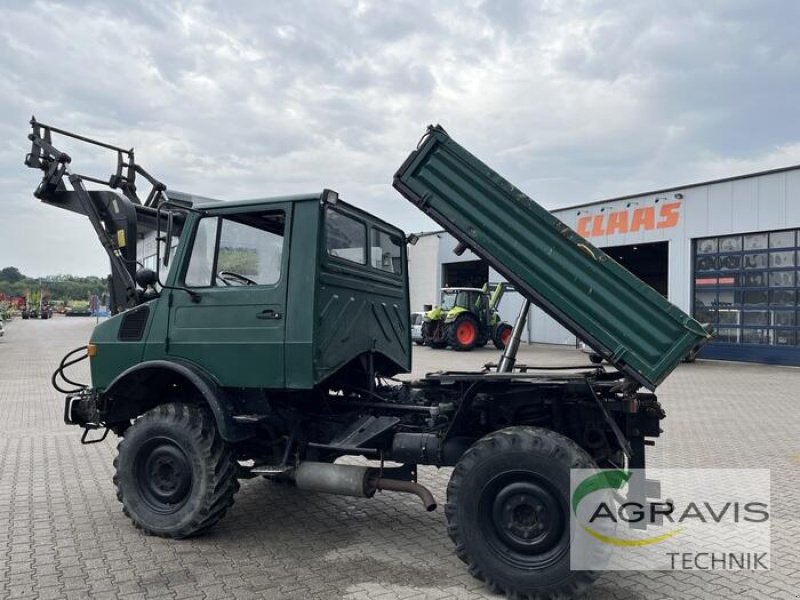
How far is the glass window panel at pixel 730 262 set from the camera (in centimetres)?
2047

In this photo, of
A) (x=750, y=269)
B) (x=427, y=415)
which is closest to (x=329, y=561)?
(x=427, y=415)

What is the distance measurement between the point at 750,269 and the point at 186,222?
20.2m

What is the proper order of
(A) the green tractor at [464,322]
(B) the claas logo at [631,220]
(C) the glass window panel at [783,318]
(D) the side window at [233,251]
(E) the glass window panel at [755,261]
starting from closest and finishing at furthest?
1. (D) the side window at [233,251]
2. (C) the glass window panel at [783,318]
3. (E) the glass window panel at [755,261]
4. (B) the claas logo at [631,220]
5. (A) the green tractor at [464,322]

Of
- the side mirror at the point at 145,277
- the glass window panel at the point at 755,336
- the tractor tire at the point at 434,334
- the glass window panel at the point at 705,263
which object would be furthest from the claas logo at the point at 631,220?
the side mirror at the point at 145,277

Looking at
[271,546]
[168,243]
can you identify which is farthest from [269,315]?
[271,546]

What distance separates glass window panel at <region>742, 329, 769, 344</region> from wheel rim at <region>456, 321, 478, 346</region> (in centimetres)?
918

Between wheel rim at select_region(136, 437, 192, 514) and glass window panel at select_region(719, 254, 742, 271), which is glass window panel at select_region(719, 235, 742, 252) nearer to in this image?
glass window panel at select_region(719, 254, 742, 271)

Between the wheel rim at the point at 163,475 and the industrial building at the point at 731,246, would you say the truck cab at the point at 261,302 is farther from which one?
the industrial building at the point at 731,246

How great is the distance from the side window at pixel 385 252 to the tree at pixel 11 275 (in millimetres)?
121183

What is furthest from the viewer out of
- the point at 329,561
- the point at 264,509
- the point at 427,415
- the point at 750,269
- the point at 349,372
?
the point at 750,269

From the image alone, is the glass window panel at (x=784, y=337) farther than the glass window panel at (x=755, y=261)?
No

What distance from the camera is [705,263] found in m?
21.4

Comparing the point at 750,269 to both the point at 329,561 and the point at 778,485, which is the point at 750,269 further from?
the point at 329,561

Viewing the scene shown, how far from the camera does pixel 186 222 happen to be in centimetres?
470
